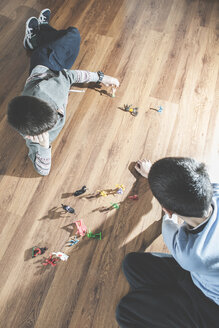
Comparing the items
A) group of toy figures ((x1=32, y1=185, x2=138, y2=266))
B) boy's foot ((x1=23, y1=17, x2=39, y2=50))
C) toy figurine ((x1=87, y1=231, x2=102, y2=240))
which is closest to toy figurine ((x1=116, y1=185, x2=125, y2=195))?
group of toy figures ((x1=32, y1=185, x2=138, y2=266))

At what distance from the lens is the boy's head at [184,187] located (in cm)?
80

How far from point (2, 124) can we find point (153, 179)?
1.13m

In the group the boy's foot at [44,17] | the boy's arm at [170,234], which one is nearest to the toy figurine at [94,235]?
the boy's arm at [170,234]

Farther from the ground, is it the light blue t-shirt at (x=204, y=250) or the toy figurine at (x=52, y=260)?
the light blue t-shirt at (x=204, y=250)

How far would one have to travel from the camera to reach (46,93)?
1.27 metres

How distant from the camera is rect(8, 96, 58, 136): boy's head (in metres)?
1.04

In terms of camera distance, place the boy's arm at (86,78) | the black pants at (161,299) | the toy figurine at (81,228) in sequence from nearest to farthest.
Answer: the black pants at (161,299) → the toy figurine at (81,228) → the boy's arm at (86,78)

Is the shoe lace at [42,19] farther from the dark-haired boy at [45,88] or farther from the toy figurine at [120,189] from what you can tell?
the toy figurine at [120,189]

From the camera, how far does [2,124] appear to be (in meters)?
1.54

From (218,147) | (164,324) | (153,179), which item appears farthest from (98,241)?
(218,147)

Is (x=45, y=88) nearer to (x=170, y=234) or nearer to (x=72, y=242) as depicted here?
(x=72, y=242)

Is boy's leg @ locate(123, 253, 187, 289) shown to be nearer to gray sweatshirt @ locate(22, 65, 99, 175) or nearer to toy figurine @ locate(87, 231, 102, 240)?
toy figurine @ locate(87, 231, 102, 240)

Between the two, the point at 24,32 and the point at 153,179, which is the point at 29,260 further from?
the point at 24,32

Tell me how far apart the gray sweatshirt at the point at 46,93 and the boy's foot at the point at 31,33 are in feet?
1.44
